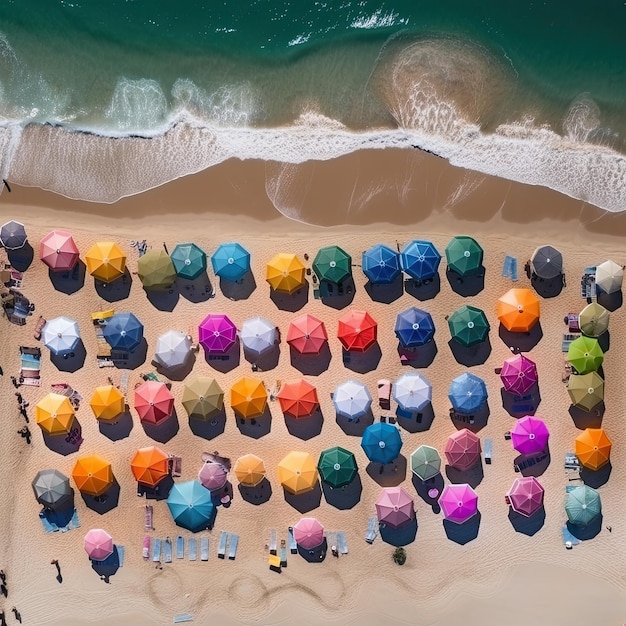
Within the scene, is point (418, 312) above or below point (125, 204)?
below

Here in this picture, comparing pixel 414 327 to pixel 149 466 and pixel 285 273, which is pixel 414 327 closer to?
pixel 285 273

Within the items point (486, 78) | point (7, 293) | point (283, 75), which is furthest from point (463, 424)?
point (7, 293)

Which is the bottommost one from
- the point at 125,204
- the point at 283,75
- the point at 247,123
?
the point at 125,204

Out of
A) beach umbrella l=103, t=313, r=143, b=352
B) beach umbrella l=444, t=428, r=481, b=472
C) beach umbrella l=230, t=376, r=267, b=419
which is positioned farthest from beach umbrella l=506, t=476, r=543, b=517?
beach umbrella l=103, t=313, r=143, b=352

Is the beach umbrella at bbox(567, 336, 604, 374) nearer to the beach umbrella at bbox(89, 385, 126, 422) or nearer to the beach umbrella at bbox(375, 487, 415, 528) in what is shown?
the beach umbrella at bbox(375, 487, 415, 528)

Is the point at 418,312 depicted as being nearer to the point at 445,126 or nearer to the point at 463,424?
the point at 463,424

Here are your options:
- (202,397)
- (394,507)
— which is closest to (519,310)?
(394,507)
